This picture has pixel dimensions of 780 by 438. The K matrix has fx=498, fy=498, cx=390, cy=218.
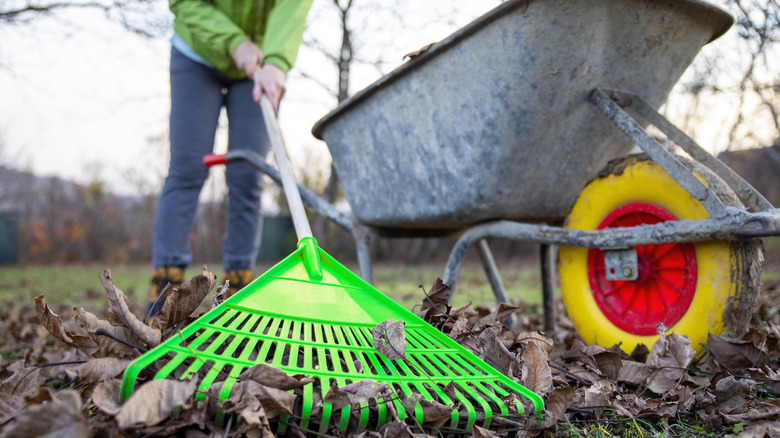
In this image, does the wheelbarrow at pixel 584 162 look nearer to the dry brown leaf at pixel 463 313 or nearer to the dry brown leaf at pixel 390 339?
the dry brown leaf at pixel 463 313

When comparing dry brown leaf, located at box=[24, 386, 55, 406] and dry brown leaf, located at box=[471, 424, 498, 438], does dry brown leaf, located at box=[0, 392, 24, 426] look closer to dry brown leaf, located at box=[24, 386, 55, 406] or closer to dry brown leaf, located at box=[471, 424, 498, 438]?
dry brown leaf, located at box=[24, 386, 55, 406]

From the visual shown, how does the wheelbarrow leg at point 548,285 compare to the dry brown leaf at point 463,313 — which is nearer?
the dry brown leaf at point 463,313

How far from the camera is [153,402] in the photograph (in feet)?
2.51

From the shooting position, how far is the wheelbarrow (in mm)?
1375

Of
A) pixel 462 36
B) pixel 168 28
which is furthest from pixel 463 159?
pixel 168 28

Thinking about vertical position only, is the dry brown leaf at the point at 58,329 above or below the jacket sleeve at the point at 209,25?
below

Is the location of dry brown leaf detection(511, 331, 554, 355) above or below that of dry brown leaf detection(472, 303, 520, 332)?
below

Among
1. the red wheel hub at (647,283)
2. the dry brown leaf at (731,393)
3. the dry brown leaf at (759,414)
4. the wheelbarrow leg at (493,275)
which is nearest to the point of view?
the dry brown leaf at (759,414)

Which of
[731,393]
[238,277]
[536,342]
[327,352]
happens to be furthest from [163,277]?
[731,393]

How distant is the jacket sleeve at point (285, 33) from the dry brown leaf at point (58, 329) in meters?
1.20

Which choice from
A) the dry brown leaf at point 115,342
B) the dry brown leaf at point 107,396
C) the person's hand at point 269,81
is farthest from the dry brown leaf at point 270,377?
the person's hand at point 269,81

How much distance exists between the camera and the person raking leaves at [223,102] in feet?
6.46

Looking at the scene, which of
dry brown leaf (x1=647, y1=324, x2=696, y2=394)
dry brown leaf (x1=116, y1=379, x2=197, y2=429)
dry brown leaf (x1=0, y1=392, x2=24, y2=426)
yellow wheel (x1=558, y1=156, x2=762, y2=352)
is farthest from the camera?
yellow wheel (x1=558, y1=156, x2=762, y2=352)

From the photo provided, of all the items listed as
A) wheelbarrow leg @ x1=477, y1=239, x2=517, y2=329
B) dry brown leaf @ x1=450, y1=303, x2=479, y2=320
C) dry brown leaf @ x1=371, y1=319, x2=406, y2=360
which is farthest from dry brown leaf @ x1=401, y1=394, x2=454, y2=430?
wheelbarrow leg @ x1=477, y1=239, x2=517, y2=329
